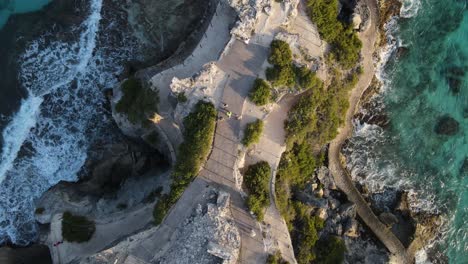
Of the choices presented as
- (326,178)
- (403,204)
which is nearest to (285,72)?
(326,178)

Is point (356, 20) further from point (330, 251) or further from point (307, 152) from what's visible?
point (330, 251)


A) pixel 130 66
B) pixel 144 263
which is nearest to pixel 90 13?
pixel 130 66

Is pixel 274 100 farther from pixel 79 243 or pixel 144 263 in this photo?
pixel 79 243

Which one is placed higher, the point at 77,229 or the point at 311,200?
the point at 311,200

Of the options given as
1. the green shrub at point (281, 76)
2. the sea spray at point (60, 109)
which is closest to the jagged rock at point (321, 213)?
the green shrub at point (281, 76)

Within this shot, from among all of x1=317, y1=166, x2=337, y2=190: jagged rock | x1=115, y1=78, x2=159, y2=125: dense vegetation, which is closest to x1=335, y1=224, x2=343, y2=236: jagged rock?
x1=317, y1=166, x2=337, y2=190: jagged rock

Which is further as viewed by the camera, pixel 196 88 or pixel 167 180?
pixel 167 180

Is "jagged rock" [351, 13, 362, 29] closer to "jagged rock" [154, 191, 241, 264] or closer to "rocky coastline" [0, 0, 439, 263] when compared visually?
"rocky coastline" [0, 0, 439, 263]
